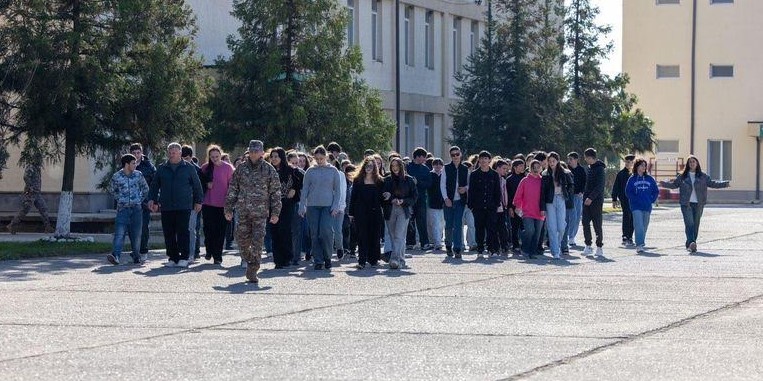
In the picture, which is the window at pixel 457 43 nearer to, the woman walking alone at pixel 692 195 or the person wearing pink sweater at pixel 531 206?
the woman walking alone at pixel 692 195

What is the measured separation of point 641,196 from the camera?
27531 mm

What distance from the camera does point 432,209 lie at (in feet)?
87.8

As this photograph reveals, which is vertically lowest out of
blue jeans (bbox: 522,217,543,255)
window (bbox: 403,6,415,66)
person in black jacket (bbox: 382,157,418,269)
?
blue jeans (bbox: 522,217,543,255)

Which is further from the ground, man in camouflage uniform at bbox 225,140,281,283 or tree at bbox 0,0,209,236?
tree at bbox 0,0,209,236

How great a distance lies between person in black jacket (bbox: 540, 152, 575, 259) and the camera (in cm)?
2497

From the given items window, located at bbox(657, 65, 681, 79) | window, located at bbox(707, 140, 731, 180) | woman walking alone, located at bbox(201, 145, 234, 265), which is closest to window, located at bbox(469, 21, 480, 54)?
window, located at bbox(657, 65, 681, 79)

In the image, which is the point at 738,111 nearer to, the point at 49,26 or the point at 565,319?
the point at 49,26

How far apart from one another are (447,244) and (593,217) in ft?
9.26

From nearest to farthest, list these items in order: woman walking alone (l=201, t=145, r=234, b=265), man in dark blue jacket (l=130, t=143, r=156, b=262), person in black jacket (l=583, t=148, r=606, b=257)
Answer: woman walking alone (l=201, t=145, r=234, b=265)
man in dark blue jacket (l=130, t=143, r=156, b=262)
person in black jacket (l=583, t=148, r=606, b=257)

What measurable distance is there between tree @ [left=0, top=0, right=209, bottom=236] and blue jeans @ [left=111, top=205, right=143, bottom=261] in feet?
16.0

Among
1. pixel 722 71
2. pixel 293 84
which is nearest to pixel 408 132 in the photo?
pixel 293 84

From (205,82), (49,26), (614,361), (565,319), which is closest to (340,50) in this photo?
(205,82)

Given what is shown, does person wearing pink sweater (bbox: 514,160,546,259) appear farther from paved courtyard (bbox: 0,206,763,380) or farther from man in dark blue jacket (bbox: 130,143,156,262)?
man in dark blue jacket (bbox: 130,143,156,262)

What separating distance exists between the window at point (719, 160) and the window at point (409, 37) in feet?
77.3
